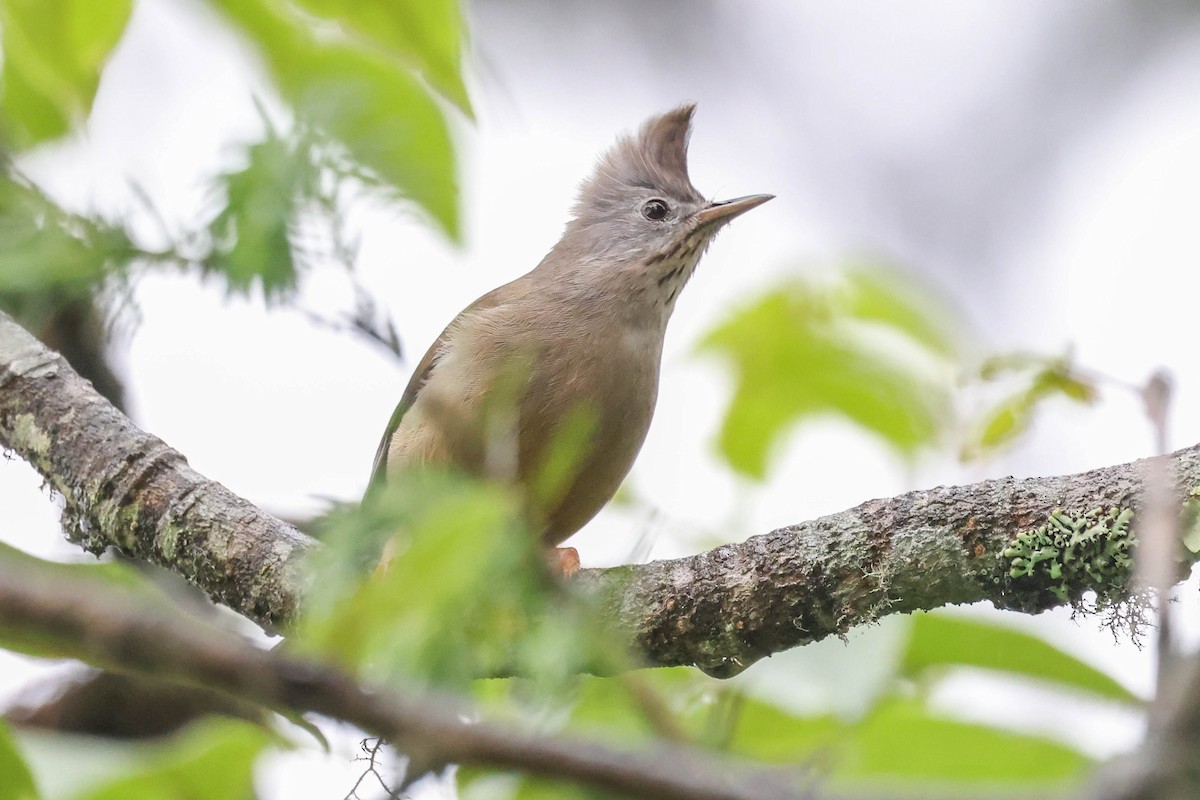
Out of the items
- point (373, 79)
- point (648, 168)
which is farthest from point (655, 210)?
point (373, 79)

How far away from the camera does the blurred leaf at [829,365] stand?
345cm

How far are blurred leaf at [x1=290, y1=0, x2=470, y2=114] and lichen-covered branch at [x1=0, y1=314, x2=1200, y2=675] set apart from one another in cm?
126

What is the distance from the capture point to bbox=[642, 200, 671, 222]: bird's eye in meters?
5.91

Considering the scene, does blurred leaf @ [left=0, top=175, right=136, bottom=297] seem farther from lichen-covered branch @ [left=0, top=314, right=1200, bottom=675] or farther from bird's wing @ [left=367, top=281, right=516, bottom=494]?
bird's wing @ [left=367, top=281, right=516, bottom=494]

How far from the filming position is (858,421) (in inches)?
136

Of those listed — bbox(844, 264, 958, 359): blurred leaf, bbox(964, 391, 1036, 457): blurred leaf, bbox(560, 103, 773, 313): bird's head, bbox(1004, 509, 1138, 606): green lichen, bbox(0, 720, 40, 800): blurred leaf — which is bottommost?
bbox(0, 720, 40, 800): blurred leaf

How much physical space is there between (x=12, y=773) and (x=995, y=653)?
72.8 inches

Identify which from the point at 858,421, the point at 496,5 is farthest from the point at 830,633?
the point at 496,5

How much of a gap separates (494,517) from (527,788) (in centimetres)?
82

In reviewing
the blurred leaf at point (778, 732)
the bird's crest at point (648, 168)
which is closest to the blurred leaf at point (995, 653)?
the blurred leaf at point (778, 732)

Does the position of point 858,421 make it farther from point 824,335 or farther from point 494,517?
point 494,517

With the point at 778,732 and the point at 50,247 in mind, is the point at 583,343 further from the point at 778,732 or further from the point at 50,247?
the point at 50,247

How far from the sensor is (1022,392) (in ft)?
9.96

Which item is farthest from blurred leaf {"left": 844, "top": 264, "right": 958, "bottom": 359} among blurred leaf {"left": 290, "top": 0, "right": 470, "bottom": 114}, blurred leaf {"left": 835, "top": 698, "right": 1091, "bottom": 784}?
blurred leaf {"left": 290, "top": 0, "right": 470, "bottom": 114}
